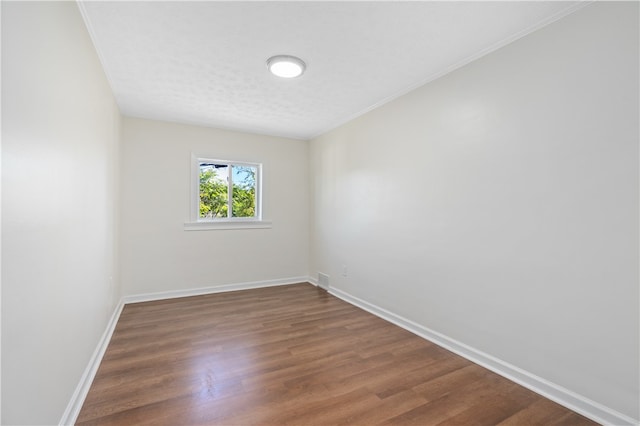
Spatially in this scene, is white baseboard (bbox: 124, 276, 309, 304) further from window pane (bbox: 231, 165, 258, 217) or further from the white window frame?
window pane (bbox: 231, 165, 258, 217)

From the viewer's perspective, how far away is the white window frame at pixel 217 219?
4.15 m

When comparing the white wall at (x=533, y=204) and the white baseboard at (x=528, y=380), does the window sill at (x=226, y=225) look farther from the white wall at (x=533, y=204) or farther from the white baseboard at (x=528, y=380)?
the white baseboard at (x=528, y=380)

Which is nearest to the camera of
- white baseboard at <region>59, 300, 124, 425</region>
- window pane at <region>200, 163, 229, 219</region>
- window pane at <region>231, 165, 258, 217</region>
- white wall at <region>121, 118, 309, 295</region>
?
white baseboard at <region>59, 300, 124, 425</region>

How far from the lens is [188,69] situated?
8.31 feet

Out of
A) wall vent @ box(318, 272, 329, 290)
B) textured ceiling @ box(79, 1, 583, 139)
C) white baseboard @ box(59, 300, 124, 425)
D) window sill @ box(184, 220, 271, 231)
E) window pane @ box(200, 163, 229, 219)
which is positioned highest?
textured ceiling @ box(79, 1, 583, 139)

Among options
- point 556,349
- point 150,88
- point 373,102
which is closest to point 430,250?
point 556,349

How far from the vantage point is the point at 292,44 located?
7.11ft

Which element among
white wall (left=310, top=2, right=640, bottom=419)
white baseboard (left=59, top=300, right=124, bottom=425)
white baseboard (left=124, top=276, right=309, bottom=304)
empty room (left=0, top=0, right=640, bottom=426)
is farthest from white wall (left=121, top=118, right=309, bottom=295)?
white wall (left=310, top=2, right=640, bottom=419)

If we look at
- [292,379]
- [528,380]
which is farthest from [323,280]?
[528,380]

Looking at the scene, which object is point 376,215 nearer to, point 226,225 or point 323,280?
point 323,280

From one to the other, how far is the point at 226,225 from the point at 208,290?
37.8 inches

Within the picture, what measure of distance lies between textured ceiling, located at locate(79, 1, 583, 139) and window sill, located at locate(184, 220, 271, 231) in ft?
5.37

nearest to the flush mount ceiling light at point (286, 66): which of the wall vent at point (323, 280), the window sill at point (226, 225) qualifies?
the window sill at point (226, 225)

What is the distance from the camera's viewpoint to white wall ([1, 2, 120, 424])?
3.34ft
